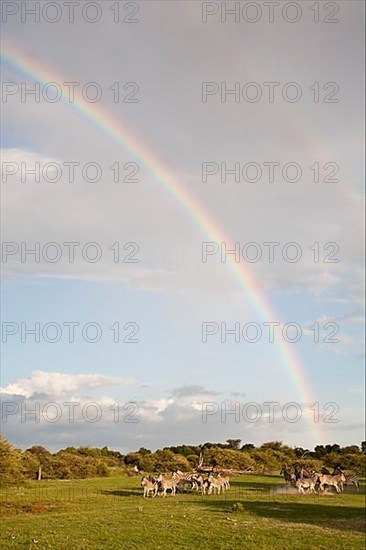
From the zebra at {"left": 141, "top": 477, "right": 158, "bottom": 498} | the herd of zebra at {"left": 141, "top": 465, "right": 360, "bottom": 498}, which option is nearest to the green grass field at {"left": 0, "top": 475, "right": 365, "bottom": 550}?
the zebra at {"left": 141, "top": 477, "right": 158, "bottom": 498}

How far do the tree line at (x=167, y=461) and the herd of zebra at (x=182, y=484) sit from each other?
345 inches

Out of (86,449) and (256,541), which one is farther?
(86,449)

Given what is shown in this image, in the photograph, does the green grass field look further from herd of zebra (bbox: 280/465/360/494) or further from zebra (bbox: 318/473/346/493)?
zebra (bbox: 318/473/346/493)

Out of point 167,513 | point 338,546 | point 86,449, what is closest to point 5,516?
point 167,513

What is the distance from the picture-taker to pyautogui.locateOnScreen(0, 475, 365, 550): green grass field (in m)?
23.4

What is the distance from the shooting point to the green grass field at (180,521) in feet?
76.7

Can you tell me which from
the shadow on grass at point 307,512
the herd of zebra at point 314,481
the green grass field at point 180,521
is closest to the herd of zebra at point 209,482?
the herd of zebra at point 314,481

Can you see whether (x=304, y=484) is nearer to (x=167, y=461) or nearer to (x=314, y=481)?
(x=314, y=481)

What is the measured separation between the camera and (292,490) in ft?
166

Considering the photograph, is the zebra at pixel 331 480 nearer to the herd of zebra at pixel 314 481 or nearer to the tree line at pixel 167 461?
the herd of zebra at pixel 314 481

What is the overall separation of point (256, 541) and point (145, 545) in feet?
13.7

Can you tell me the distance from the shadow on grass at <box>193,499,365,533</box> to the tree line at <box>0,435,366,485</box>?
16.5 meters

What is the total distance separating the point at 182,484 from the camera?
4984cm

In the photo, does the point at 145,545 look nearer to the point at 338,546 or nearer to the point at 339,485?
the point at 338,546
